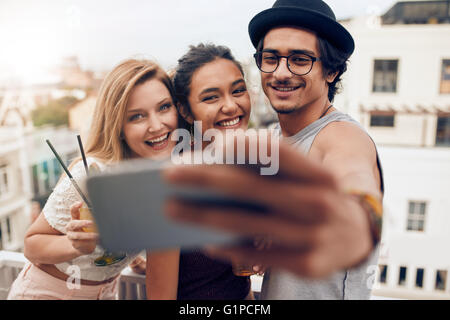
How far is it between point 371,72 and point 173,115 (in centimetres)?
688

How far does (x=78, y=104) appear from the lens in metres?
12.1

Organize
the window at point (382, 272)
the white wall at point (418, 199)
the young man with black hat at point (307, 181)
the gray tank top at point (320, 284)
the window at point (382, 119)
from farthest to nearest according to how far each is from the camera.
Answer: the window at point (382, 272) < the window at point (382, 119) < the white wall at point (418, 199) < the gray tank top at point (320, 284) < the young man with black hat at point (307, 181)

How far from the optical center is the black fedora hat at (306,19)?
79 cm

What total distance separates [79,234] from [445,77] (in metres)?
7.37

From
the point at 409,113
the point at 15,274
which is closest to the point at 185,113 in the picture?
the point at 15,274

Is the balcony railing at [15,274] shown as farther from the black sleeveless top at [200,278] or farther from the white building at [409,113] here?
the white building at [409,113]

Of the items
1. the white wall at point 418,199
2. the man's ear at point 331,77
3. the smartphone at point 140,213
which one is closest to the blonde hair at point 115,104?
the man's ear at point 331,77

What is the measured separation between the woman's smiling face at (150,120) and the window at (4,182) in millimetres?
9731

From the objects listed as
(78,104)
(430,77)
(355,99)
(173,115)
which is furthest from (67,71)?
(173,115)

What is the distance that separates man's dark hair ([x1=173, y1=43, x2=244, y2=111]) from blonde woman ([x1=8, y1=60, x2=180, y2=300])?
1.3 inches

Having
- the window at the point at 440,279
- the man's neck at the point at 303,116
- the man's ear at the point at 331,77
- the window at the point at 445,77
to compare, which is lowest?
the window at the point at 440,279

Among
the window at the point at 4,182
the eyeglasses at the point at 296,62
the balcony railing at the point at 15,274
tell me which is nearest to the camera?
the eyeglasses at the point at 296,62

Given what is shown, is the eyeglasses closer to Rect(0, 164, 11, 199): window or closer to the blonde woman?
the blonde woman

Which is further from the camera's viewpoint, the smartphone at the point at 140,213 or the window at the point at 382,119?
the window at the point at 382,119
